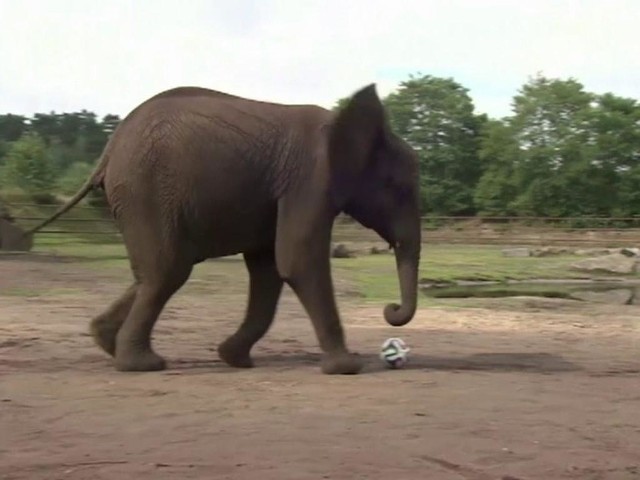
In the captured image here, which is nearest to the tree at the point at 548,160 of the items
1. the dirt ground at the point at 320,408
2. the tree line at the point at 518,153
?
the tree line at the point at 518,153

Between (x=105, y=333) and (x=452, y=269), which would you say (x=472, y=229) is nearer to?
(x=452, y=269)

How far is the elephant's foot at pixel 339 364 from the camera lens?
8453mm

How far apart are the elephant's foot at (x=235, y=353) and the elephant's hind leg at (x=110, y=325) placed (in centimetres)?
93

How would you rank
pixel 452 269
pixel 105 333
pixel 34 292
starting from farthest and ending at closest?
pixel 452 269 → pixel 34 292 → pixel 105 333

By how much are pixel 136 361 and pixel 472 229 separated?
39406mm

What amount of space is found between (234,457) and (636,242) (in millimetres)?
37301

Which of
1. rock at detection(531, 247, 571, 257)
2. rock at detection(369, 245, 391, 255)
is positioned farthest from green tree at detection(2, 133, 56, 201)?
rock at detection(531, 247, 571, 257)

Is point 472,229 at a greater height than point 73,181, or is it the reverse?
point 73,181

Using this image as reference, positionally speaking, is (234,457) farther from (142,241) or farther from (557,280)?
(557,280)

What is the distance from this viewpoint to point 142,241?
863 cm

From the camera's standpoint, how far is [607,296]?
20.2 metres

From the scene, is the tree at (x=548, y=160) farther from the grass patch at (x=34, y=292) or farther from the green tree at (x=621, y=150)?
the grass patch at (x=34, y=292)

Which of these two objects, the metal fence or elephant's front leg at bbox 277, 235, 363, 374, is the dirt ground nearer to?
elephant's front leg at bbox 277, 235, 363, 374

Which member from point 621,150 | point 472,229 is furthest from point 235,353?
point 621,150
